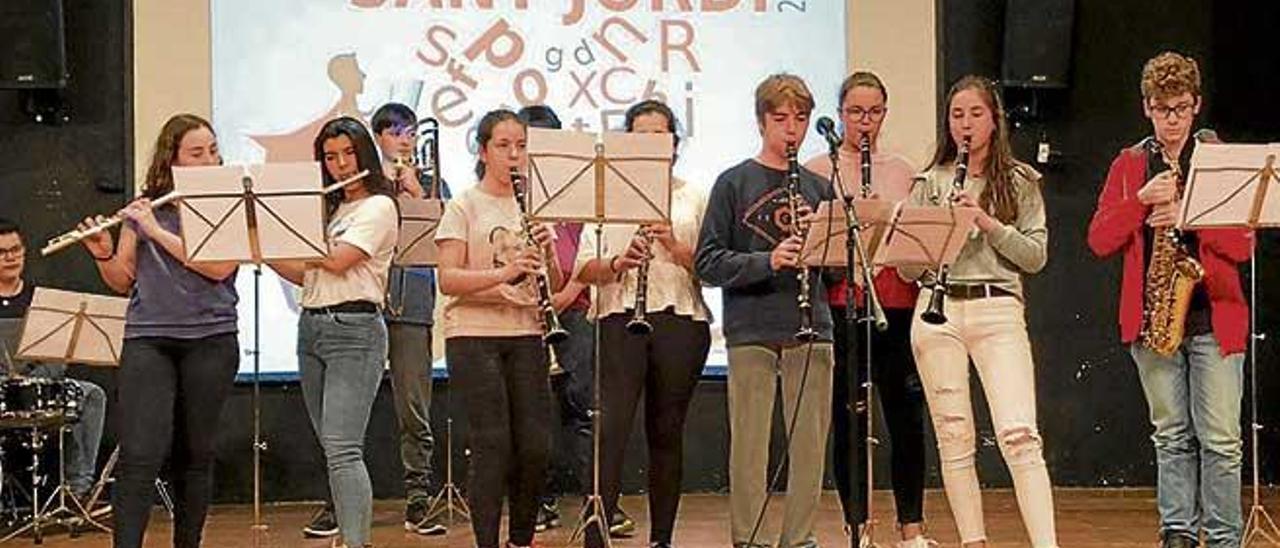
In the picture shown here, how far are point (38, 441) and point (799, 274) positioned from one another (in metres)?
3.64

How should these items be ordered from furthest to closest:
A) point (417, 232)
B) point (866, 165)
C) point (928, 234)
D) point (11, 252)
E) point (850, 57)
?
1. point (850, 57)
2. point (11, 252)
3. point (417, 232)
4. point (866, 165)
5. point (928, 234)

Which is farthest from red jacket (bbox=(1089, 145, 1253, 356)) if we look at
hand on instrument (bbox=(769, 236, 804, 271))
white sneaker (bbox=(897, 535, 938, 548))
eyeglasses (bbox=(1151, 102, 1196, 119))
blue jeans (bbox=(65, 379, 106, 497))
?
blue jeans (bbox=(65, 379, 106, 497))

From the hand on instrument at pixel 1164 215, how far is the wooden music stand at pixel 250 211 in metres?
2.47

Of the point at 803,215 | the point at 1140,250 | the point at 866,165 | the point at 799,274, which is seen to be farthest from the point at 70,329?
the point at 1140,250

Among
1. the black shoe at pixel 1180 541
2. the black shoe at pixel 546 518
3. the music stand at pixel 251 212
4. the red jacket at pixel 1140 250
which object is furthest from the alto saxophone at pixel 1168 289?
the black shoe at pixel 546 518

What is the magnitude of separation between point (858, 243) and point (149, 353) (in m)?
2.07

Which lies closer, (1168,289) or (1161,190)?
(1161,190)

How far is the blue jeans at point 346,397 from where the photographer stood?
17.5ft

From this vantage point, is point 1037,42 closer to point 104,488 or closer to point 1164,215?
point 1164,215

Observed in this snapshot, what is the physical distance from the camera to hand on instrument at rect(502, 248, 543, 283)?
200 inches

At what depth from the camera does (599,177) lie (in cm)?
504

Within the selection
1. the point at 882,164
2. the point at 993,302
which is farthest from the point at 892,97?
the point at 993,302

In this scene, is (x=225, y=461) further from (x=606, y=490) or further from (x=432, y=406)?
(x=606, y=490)

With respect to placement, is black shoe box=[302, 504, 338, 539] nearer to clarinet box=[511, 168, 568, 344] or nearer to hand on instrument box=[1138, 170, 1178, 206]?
clarinet box=[511, 168, 568, 344]
